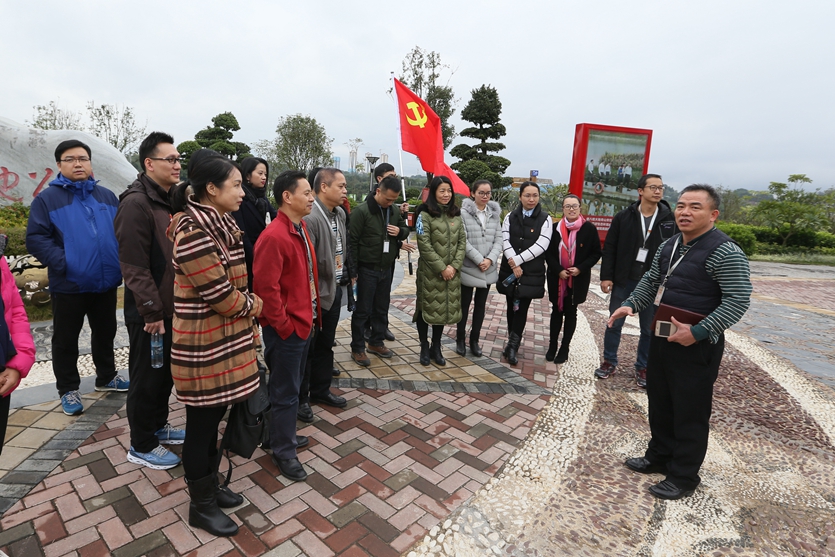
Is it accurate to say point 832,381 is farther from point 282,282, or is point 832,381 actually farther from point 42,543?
point 42,543

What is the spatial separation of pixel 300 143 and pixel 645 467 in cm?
2895

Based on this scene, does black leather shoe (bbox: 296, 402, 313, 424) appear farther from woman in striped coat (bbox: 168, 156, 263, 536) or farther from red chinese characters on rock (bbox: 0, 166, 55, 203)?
red chinese characters on rock (bbox: 0, 166, 55, 203)

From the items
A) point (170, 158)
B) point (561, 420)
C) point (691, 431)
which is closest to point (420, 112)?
point (170, 158)

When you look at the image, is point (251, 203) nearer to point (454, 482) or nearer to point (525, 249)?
point (525, 249)

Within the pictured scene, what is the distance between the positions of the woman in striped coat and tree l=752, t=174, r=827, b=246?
85.8 feet

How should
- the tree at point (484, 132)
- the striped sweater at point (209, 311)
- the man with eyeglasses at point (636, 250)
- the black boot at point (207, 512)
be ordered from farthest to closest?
the tree at point (484, 132) < the man with eyeglasses at point (636, 250) < the black boot at point (207, 512) < the striped sweater at point (209, 311)

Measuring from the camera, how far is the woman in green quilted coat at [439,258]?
4254 mm

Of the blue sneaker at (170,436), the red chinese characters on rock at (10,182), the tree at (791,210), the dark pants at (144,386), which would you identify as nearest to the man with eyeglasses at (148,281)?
the dark pants at (144,386)

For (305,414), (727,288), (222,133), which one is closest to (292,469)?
(305,414)

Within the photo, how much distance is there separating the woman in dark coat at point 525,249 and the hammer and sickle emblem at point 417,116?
2.04 metres

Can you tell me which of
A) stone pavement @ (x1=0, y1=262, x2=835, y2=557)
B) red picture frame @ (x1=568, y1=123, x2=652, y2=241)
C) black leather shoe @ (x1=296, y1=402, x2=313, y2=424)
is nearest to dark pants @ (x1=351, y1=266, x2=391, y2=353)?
stone pavement @ (x1=0, y1=262, x2=835, y2=557)

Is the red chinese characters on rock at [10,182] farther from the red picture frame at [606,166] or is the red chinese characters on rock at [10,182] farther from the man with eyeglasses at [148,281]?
the red picture frame at [606,166]

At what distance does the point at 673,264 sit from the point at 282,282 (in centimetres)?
242

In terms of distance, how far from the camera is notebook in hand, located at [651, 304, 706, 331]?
2520 millimetres
